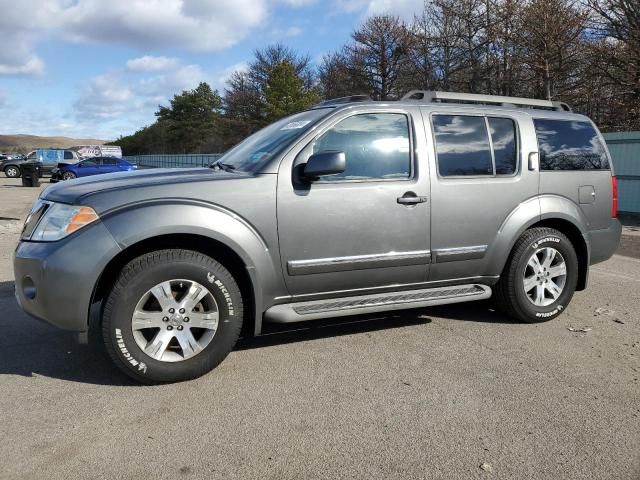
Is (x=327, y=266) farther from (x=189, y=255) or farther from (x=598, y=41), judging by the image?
(x=598, y=41)

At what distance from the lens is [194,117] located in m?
76.5

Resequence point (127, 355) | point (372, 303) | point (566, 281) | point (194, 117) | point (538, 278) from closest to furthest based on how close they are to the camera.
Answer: point (127, 355)
point (372, 303)
point (538, 278)
point (566, 281)
point (194, 117)

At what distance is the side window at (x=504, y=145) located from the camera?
4.56 m

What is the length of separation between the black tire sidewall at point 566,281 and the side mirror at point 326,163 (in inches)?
74.4

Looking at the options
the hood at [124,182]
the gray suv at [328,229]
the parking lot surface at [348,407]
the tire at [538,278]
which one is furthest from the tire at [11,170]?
the tire at [538,278]

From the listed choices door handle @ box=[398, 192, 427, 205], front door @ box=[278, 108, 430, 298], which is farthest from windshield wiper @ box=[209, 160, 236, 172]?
door handle @ box=[398, 192, 427, 205]

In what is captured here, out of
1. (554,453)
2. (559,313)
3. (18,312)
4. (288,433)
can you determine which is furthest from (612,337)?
(18,312)

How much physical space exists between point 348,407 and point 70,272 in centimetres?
180

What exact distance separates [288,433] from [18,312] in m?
3.35

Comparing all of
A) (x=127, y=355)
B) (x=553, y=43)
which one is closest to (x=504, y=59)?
(x=553, y=43)

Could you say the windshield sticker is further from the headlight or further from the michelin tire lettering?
the michelin tire lettering

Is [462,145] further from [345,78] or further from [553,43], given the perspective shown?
[345,78]

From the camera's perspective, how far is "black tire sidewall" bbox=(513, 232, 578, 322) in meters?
4.62

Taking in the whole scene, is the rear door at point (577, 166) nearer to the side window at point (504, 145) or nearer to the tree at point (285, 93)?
the side window at point (504, 145)
